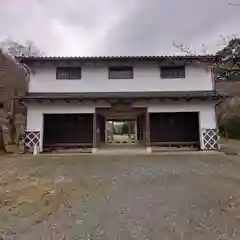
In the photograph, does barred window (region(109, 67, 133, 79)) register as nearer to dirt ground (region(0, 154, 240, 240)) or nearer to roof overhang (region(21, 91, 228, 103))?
roof overhang (region(21, 91, 228, 103))

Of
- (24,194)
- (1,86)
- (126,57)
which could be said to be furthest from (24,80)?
(24,194)

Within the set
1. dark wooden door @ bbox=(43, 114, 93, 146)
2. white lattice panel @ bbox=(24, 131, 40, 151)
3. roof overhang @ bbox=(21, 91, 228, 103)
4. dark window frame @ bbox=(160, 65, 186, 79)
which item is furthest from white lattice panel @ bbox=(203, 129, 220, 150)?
white lattice panel @ bbox=(24, 131, 40, 151)

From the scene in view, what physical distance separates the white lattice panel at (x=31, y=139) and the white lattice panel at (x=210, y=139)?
29.3ft

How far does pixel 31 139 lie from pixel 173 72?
861 cm

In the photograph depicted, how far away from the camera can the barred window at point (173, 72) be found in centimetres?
1608

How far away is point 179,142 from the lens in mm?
16516

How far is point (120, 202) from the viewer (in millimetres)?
6297

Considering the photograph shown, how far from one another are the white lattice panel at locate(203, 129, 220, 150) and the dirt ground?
16.9 ft

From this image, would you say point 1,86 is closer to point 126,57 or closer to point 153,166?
point 126,57

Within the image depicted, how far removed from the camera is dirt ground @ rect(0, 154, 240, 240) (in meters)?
4.85

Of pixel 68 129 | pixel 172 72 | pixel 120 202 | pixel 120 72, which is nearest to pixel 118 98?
pixel 120 72

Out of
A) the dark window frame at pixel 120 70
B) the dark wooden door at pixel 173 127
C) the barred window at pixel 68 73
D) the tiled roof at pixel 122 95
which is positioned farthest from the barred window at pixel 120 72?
the dark wooden door at pixel 173 127

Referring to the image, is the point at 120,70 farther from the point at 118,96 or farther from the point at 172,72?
the point at 172,72

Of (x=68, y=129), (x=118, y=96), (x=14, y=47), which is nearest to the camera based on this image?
(x=118, y=96)
